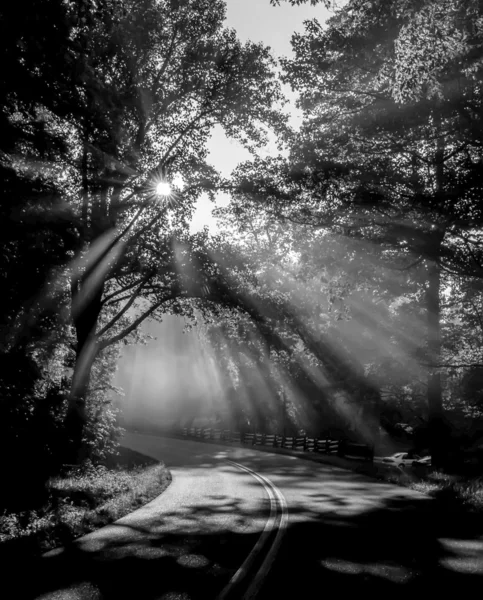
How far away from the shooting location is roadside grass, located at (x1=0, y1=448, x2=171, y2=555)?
25.6ft

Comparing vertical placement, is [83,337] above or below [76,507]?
above

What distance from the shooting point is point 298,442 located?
37.1 meters

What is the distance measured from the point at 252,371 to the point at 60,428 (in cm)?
3861

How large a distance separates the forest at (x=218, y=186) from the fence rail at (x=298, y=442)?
5.47 m

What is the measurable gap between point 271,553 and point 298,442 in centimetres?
3113

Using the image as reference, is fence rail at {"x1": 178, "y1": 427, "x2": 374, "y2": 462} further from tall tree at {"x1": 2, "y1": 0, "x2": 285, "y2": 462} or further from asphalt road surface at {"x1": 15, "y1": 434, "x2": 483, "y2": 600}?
asphalt road surface at {"x1": 15, "y1": 434, "x2": 483, "y2": 600}

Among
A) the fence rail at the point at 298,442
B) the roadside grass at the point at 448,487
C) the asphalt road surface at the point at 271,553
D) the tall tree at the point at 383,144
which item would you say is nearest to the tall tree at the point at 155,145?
the tall tree at the point at 383,144

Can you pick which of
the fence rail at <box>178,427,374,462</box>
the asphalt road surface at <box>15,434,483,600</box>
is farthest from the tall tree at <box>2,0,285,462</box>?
the fence rail at <box>178,427,374,462</box>

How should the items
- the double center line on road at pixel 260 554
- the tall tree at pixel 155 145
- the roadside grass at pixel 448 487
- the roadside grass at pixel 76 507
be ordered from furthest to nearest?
the tall tree at pixel 155 145 < the roadside grass at pixel 448 487 < the roadside grass at pixel 76 507 < the double center line on road at pixel 260 554

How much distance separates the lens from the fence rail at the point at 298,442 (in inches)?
1155

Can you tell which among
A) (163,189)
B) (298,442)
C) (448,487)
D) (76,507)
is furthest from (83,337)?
(298,442)

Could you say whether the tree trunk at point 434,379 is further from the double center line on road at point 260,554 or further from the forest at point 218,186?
the double center line on road at point 260,554

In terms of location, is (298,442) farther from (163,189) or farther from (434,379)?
(163,189)

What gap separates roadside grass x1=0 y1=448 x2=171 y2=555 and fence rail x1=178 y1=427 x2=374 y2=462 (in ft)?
48.2
